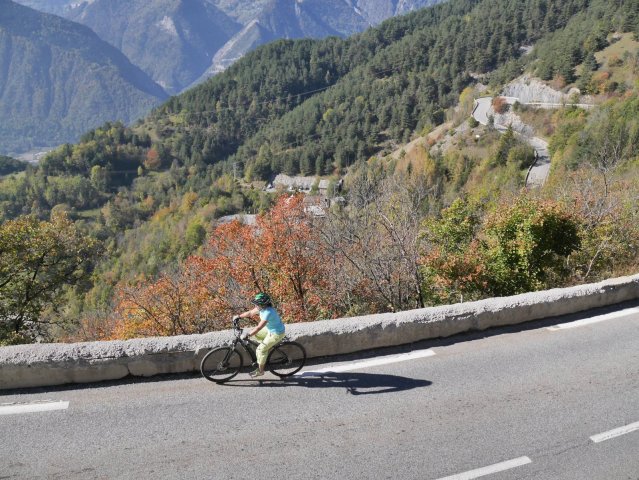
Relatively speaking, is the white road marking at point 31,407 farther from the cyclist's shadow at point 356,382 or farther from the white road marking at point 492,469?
the white road marking at point 492,469

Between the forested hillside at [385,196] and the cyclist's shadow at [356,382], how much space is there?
16.1 feet

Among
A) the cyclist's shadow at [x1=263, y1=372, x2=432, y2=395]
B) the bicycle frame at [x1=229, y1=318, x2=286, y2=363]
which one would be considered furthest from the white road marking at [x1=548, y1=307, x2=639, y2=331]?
the bicycle frame at [x1=229, y1=318, x2=286, y2=363]

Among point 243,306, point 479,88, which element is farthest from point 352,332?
point 479,88

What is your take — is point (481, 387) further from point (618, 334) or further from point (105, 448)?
point (105, 448)

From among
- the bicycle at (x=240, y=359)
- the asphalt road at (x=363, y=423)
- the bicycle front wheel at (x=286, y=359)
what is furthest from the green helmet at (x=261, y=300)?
the asphalt road at (x=363, y=423)

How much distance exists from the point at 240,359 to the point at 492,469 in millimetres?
3684

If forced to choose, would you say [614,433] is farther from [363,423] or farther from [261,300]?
[261,300]

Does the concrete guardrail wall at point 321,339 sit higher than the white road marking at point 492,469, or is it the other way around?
the concrete guardrail wall at point 321,339

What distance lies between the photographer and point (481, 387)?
6461 mm

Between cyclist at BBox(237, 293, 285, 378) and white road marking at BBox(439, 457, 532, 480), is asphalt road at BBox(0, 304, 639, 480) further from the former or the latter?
cyclist at BBox(237, 293, 285, 378)

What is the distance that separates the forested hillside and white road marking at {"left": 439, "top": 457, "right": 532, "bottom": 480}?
20.8ft

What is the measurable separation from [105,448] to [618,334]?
817cm

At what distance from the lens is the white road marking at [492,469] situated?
481 centimetres

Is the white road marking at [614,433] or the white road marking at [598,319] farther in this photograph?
the white road marking at [598,319]
